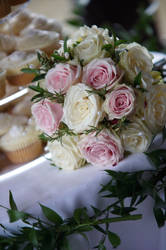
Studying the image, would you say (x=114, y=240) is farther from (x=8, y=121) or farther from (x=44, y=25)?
(x=44, y=25)

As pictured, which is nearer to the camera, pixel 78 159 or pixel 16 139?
pixel 78 159

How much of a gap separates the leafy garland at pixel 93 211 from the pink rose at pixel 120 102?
3 cm

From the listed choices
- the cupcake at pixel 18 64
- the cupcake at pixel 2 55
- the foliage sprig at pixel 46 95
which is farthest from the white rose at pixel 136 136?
the cupcake at pixel 2 55

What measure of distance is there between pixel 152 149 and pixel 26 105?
0.49m

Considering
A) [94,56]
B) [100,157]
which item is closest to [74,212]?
[100,157]

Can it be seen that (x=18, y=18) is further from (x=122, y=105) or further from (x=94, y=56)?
(x=122, y=105)

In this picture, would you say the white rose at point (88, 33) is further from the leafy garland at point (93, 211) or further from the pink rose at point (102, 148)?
the pink rose at point (102, 148)

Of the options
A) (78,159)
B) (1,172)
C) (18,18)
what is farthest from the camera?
(18,18)

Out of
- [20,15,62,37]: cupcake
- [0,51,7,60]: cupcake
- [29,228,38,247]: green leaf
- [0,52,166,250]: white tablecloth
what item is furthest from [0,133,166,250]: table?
[20,15,62,37]: cupcake

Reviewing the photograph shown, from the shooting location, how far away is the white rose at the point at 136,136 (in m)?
1.02

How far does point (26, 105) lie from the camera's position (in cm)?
125

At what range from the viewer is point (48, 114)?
39.6 inches

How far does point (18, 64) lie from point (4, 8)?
0.71ft

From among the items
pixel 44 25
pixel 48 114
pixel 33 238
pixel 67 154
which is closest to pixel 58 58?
pixel 48 114
